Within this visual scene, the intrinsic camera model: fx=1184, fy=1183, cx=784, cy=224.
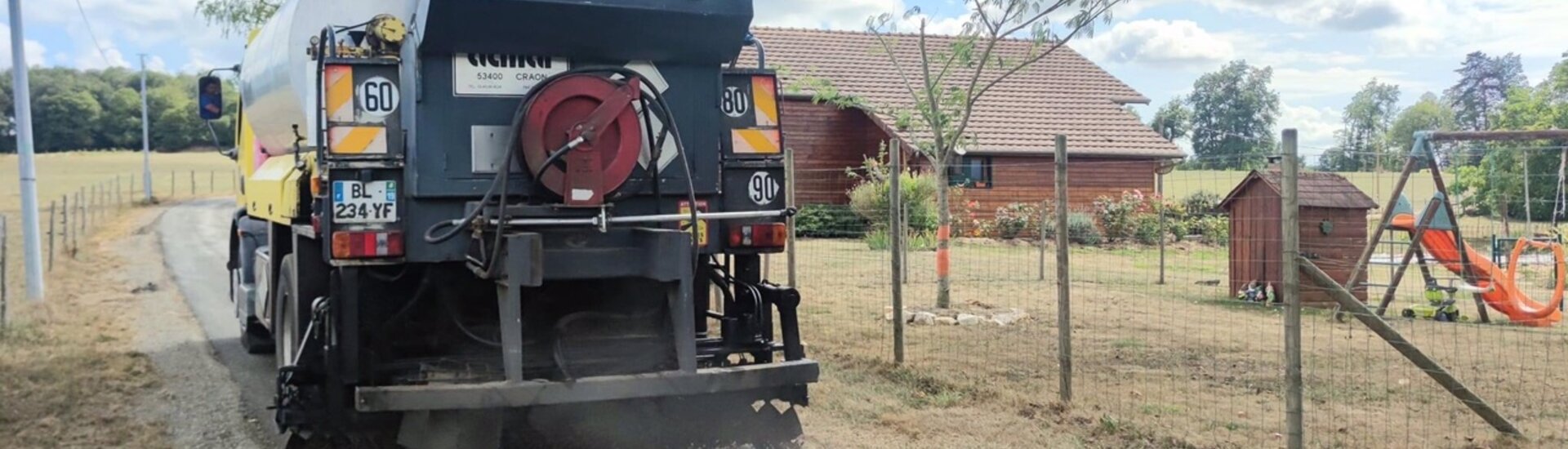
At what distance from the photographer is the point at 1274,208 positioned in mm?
13625

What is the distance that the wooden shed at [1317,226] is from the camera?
13.5 m

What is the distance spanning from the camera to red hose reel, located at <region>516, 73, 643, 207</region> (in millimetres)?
5359

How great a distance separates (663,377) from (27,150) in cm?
1158

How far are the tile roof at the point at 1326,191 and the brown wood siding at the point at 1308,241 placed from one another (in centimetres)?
9

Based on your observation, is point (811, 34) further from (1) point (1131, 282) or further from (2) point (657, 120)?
(2) point (657, 120)

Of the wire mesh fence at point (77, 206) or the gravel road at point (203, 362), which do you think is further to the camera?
the wire mesh fence at point (77, 206)

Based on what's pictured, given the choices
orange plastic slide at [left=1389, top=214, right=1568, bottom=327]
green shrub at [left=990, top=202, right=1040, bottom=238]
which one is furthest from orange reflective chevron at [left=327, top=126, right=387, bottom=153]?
green shrub at [left=990, top=202, right=1040, bottom=238]

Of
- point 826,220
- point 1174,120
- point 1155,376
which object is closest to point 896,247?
point 1155,376

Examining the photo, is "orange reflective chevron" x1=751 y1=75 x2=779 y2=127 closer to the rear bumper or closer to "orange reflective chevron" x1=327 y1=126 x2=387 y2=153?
the rear bumper

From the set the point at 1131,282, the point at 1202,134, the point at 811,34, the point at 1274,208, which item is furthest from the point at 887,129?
the point at 1202,134

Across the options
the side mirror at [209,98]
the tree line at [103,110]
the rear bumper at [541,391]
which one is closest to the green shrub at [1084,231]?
the side mirror at [209,98]

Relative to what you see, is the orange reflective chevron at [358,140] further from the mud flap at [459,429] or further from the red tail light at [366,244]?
the mud flap at [459,429]

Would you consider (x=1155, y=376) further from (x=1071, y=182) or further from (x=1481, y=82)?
(x=1481, y=82)

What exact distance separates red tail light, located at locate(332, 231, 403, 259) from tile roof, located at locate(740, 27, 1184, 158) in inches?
828
